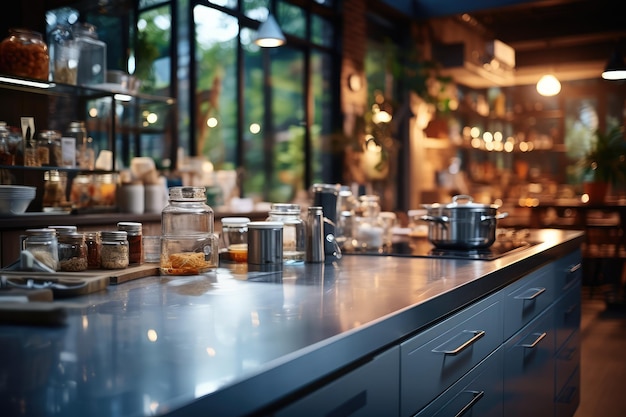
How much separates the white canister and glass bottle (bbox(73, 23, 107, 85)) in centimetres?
63

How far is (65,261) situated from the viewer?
1.60 meters

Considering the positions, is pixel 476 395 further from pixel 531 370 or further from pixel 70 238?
pixel 70 238

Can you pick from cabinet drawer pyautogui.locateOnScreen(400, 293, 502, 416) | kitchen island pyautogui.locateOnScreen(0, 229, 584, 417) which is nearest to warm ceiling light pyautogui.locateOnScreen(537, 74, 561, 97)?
kitchen island pyautogui.locateOnScreen(0, 229, 584, 417)

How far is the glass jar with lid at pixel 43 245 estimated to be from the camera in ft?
4.98

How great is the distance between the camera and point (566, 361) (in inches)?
115

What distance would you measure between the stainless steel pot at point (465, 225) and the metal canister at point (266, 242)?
2.45 feet

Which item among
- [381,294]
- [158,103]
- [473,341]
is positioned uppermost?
[158,103]

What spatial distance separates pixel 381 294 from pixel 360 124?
5675 millimetres

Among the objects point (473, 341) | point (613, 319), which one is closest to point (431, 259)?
point (473, 341)

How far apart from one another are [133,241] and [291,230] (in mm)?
504

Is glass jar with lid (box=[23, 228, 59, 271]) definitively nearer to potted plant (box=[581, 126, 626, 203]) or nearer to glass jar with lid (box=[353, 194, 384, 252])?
glass jar with lid (box=[353, 194, 384, 252])

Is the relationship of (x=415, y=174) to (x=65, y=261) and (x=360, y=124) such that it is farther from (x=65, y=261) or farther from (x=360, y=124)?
(x=65, y=261)

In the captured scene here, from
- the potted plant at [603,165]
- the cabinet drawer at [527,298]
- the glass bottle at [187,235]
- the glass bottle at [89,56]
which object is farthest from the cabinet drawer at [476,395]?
the potted plant at [603,165]

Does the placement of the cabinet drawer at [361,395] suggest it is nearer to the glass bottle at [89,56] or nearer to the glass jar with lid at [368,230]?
the glass jar with lid at [368,230]
